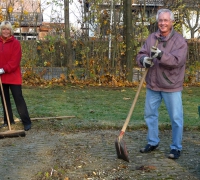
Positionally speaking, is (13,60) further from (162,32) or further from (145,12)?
(145,12)

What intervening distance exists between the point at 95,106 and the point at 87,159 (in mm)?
4646

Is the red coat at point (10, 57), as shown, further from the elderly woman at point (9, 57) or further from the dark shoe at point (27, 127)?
the dark shoe at point (27, 127)

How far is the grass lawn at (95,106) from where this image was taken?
791cm

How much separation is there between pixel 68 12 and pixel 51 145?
378 inches

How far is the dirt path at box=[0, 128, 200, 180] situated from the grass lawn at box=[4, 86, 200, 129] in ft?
2.87

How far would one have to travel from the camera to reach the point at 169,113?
5.64 metres

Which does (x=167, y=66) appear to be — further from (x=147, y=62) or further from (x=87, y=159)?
(x=87, y=159)

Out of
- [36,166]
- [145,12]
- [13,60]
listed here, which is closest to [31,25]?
[145,12]

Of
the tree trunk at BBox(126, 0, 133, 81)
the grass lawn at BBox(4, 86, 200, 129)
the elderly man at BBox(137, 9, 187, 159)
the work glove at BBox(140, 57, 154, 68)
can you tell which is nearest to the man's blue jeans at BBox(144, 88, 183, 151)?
the elderly man at BBox(137, 9, 187, 159)

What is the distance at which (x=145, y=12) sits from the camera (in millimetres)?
15492

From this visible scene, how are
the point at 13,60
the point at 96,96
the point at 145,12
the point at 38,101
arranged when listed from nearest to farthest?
the point at 13,60 → the point at 38,101 → the point at 96,96 → the point at 145,12

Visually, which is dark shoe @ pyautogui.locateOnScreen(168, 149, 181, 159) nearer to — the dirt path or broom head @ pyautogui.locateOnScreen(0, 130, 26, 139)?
the dirt path

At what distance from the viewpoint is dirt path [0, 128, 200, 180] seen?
4.85 m

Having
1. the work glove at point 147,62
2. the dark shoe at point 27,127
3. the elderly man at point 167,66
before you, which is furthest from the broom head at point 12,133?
the work glove at point 147,62
